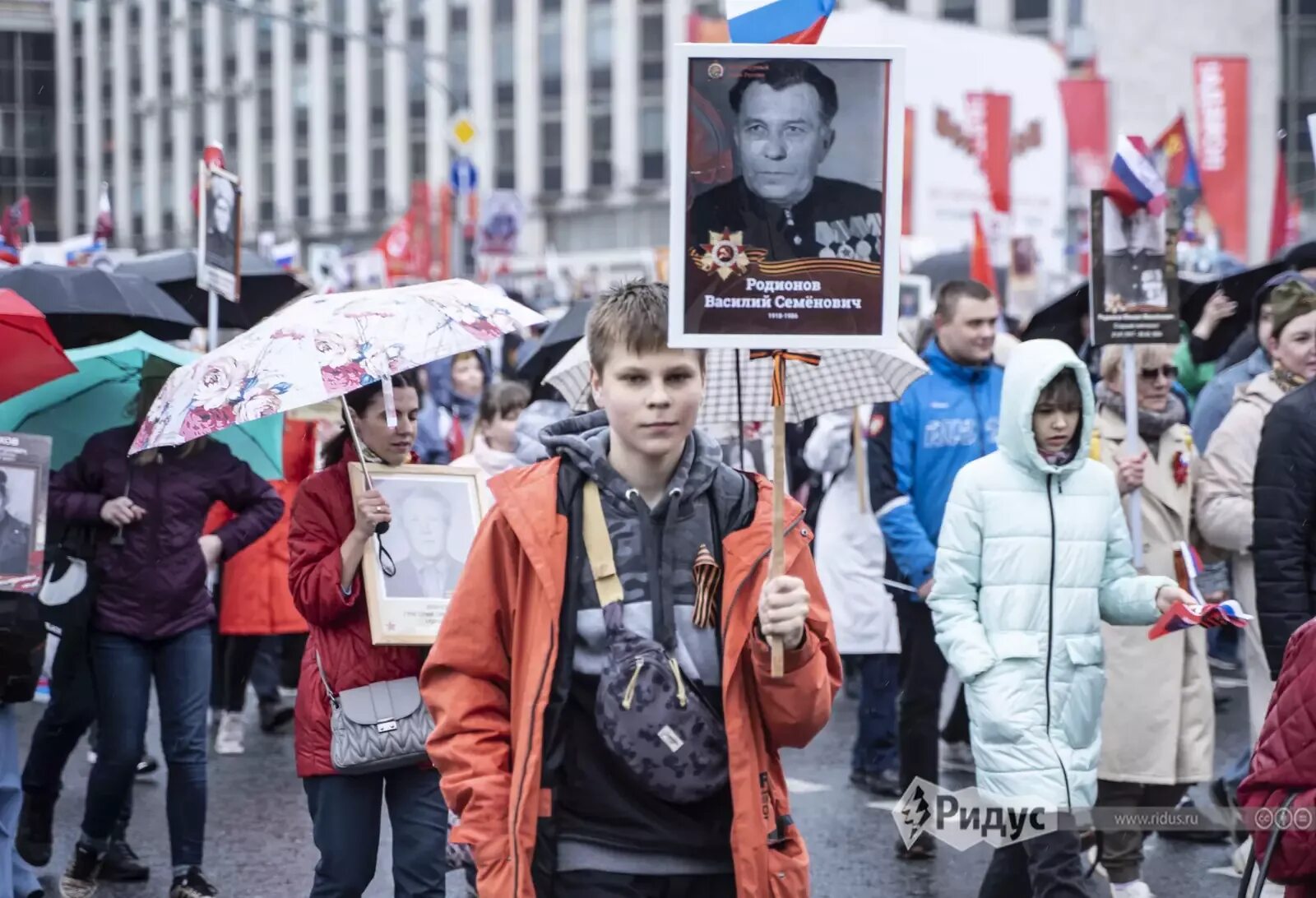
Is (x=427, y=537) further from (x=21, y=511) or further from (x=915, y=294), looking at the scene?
(x=915, y=294)

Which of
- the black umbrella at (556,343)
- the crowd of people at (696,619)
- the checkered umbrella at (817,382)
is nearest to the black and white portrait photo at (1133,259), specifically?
the crowd of people at (696,619)

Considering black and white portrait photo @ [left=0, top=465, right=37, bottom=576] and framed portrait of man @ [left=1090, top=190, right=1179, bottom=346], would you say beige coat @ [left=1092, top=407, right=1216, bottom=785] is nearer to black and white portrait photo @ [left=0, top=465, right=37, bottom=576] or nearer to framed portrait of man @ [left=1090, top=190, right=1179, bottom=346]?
framed portrait of man @ [left=1090, top=190, right=1179, bottom=346]

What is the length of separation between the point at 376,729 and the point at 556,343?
3.65 meters

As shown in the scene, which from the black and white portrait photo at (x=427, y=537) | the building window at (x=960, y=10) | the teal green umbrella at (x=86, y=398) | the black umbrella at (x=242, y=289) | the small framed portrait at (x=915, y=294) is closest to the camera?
the black and white portrait photo at (x=427, y=537)

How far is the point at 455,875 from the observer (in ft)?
24.6

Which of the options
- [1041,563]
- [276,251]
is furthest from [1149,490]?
[276,251]

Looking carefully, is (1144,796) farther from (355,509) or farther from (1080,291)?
(355,509)

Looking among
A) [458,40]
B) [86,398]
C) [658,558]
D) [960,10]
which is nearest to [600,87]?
[458,40]

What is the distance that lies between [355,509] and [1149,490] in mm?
3309

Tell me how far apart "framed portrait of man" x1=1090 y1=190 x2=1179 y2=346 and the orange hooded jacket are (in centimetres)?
384

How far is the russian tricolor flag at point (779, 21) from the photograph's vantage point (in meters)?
3.58

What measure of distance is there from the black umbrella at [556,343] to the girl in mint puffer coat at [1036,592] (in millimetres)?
2882

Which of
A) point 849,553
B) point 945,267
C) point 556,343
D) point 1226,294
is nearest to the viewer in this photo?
point 556,343

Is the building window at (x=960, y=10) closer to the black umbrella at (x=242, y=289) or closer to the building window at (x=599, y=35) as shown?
the building window at (x=599, y=35)
